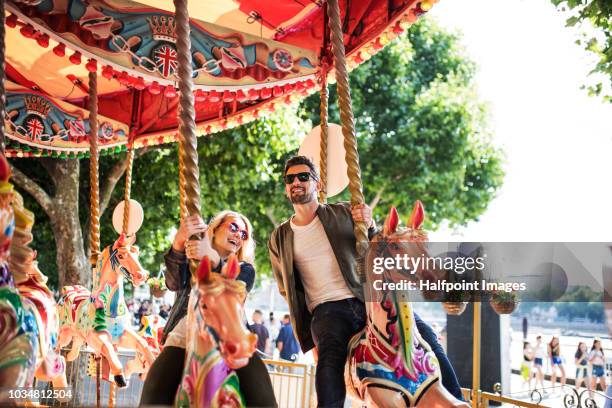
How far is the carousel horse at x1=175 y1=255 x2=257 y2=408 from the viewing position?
237 centimetres

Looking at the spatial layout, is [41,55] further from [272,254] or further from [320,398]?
[320,398]

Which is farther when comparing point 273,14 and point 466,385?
point 466,385

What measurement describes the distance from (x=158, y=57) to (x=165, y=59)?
0.08 m

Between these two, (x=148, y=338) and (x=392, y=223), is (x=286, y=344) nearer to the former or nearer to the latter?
(x=148, y=338)

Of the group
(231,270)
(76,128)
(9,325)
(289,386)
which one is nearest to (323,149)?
(231,270)

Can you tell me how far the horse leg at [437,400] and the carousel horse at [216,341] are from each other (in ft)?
2.89

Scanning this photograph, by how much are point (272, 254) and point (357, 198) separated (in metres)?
0.85

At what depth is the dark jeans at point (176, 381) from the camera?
8.94 feet

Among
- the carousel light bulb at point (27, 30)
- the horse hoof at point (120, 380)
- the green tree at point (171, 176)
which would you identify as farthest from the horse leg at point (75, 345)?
the green tree at point (171, 176)

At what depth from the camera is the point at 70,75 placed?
707cm

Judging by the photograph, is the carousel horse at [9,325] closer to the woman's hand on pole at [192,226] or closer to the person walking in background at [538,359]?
the woman's hand on pole at [192,226]

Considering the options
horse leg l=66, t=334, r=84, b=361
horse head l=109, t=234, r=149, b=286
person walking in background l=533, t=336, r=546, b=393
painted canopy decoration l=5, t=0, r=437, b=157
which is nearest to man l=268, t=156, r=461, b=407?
painted canopy decoration l=5, t=0, r=437, b=157

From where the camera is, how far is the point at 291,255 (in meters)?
3.87

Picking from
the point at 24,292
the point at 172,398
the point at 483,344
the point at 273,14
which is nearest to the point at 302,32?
the point at 273,14
